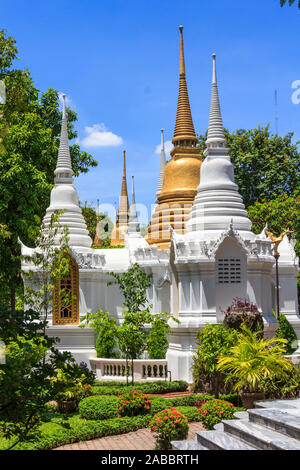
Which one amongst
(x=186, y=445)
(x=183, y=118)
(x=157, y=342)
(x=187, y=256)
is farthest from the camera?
(x=183, y=118)

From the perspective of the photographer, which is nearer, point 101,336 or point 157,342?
point 157,342

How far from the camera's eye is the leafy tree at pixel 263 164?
1656 inches

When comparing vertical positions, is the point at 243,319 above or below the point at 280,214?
below

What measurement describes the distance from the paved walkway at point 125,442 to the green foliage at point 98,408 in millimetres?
1196

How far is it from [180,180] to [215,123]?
417 centimetres

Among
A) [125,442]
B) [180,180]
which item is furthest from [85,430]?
[180,180]

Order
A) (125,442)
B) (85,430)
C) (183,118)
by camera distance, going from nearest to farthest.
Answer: (125,442) → (85,430) → (183,118)

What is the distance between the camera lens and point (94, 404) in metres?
15.2

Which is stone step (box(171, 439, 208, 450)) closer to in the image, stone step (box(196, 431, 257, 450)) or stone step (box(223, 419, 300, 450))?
stone step (box(196, 431, 257, 450))

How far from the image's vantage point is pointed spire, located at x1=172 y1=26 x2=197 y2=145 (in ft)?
95.6

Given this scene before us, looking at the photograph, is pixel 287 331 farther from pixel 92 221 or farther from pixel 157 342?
pixel 92 221

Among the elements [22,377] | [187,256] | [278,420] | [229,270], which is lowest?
[278,420]

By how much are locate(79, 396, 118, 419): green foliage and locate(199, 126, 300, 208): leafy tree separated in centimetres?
2891

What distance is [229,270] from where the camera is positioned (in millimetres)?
21172
